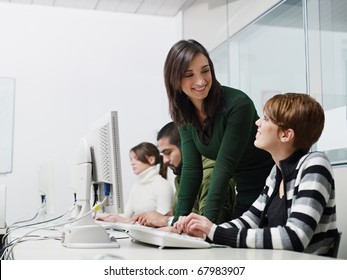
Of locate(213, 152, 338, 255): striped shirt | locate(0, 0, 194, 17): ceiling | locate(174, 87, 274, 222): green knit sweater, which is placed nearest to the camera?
locate(213, 152, 338, 255): striped shirt

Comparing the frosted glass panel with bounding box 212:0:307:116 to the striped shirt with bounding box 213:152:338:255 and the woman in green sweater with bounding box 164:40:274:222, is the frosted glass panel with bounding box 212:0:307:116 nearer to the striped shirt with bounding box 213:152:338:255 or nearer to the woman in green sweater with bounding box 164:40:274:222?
the woman in green sweater with bounding box 164:40:274:222

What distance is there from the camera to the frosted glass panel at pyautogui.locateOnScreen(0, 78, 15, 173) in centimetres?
A: 422

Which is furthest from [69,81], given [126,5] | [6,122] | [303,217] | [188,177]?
[303,217]

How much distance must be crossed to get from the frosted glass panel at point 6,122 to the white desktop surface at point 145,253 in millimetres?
2972

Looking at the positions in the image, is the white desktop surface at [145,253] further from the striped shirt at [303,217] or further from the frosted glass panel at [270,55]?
the frosted glass panel at [270,55]

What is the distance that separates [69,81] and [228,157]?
10.5 feet

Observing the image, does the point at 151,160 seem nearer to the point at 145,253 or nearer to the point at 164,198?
the point at 164,198

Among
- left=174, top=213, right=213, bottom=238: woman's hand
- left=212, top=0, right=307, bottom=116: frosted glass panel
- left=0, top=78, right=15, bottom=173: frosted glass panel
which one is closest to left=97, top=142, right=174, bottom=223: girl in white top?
left=212, top=0, right=307, bottom=116: frosted glass panel

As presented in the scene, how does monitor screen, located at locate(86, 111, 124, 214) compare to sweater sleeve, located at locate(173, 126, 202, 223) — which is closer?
monitor screen, located at locate(86, 111, 124, 214)

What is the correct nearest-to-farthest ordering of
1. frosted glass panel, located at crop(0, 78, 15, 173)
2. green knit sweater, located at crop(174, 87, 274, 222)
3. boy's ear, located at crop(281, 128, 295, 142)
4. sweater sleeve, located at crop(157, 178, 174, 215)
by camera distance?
boy's ear, located at crop(281, 128, 295, 142), green knit sweater, located at crop(174, 87, 274, 222), sweater sleeve, located at crop(157, 178, 174, 215), frosted glass panel, located at crop(0, 78, 15, 173)

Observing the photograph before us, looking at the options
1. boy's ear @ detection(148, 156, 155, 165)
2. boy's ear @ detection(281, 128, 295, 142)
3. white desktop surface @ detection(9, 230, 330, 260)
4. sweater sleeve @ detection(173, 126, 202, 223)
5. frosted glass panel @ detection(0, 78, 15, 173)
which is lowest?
white desktop surface @ detection(9, 230, 330, 260)

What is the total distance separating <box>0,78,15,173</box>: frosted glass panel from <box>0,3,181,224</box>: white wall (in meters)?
0.05

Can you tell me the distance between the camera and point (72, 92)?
447 centimetres
